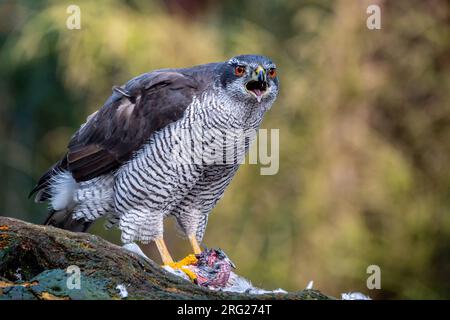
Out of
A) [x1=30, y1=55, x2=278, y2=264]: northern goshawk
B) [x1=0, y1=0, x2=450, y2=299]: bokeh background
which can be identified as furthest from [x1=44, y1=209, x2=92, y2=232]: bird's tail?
[x1=0, y1=0, x2=450, y2=299]: bokeh background

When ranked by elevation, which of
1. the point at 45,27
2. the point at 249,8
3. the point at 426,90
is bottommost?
the point at 426,90

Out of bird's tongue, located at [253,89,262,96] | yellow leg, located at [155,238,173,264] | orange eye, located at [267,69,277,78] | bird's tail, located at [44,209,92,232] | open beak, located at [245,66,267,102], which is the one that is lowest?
yellow leg, located at [155,238,173,264]

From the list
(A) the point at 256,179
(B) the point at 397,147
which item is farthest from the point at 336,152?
(A) the point at 256,179

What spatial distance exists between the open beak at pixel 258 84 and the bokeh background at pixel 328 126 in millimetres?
3737

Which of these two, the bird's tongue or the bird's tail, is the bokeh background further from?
the bird's tongue

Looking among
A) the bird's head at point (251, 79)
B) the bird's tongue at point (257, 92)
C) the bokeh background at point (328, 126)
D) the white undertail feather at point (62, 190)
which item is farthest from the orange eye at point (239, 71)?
the bokeh background at point (328, 126)

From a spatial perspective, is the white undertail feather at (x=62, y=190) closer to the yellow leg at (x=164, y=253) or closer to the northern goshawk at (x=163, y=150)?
the northern goshawk at (x=163, y=150)

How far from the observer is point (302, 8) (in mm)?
11234

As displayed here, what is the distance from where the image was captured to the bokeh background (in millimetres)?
8883

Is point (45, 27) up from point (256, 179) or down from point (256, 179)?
up

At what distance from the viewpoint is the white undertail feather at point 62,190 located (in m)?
6.03

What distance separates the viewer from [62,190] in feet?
20.0
